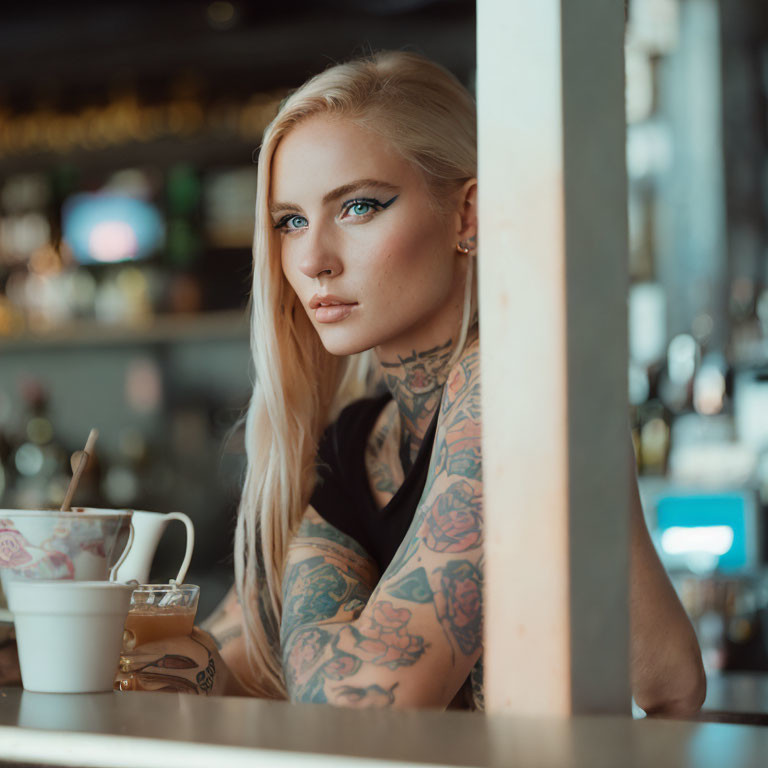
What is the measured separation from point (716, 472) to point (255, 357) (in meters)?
2.78

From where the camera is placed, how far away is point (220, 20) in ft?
13.1

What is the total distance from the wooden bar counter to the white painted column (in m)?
0.04

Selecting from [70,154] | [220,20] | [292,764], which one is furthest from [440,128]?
[70,154]

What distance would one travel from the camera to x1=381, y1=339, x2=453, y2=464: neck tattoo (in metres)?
1.14

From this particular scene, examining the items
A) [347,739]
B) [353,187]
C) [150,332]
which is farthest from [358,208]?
[150,332]

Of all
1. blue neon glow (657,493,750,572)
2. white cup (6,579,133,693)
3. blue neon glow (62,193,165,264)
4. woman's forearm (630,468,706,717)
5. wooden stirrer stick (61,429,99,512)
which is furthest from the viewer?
blue neon glow (62,193,165,264)

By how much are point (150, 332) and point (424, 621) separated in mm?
3280

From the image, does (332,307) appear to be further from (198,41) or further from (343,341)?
(198,41)

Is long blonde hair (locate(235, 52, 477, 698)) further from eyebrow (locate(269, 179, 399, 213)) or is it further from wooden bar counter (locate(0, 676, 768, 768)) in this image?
wooden bar counter (locate(0, 676, 768, 768))

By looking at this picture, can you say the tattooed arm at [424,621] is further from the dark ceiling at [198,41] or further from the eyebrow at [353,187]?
the dark ceiling at [198,41]

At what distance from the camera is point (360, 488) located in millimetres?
1228

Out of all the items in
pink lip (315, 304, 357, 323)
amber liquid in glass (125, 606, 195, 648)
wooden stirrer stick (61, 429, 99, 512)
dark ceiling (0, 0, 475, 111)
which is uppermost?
dark ceiling (0, 0, 475, 111)

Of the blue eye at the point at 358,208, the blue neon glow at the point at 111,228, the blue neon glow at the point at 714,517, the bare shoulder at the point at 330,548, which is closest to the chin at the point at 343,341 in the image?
the blue eye at the point at 358,208

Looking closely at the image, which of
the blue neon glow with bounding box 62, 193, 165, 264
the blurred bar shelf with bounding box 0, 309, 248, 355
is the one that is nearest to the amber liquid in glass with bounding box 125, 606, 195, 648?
the blurred bar shelf with bounding box 0, 309, 248, 355
